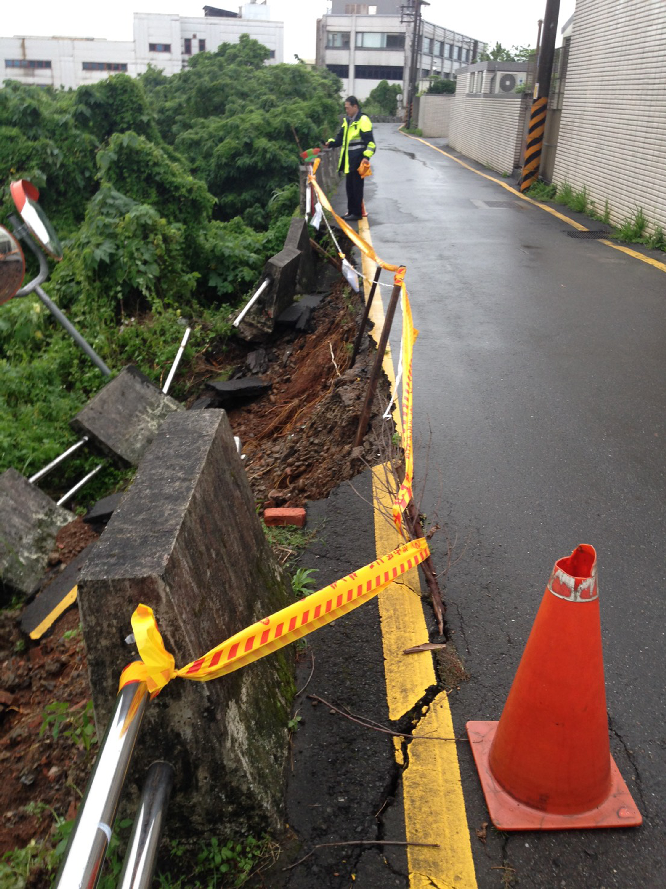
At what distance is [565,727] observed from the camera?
257cm

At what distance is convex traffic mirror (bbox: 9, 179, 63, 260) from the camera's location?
6.11m

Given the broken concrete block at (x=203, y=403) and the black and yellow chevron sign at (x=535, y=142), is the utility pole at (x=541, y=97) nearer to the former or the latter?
the black and yellow chevron sign at (x=535, y=142)

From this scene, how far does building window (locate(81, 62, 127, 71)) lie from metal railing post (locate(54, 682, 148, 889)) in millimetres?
84914

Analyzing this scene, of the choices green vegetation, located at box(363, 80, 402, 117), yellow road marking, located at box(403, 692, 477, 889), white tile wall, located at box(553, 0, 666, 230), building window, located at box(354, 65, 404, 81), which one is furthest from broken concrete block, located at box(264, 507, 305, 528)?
building window, located at box(354, 65, 404, 81)

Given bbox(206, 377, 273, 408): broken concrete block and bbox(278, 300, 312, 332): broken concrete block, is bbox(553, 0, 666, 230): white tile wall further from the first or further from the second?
bbox(206, 377, 273, 408): broken concrete block

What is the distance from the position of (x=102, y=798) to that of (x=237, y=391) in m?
6.75

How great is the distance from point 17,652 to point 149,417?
10.5 feet

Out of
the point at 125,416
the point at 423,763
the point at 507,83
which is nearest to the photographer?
the point at 423,763

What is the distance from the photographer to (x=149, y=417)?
A: 24.5 feet

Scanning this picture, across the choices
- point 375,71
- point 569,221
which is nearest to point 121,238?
point 569,221

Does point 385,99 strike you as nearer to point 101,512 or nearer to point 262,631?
point 101,512

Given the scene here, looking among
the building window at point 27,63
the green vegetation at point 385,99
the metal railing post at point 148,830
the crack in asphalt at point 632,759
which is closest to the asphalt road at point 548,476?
the crack in asphalt at point 632,759

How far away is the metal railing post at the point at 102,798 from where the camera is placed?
154 centimetres

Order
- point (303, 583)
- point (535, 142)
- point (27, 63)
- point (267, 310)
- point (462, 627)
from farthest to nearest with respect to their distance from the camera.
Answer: point (27, 63) < point (535, 142) < point (267, 310) < point (303, 583) < point (462, 627)
